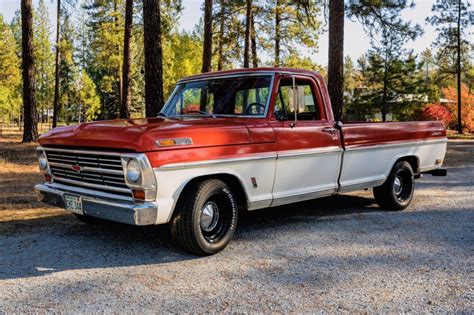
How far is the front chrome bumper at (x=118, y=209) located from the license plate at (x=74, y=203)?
0.17 ft

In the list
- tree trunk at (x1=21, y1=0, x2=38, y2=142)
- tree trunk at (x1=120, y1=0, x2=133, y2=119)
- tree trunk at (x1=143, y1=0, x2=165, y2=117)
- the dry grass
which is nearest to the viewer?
the dry grass

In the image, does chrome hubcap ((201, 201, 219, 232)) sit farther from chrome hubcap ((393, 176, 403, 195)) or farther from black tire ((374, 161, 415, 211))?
chrome hubcap ((393, 176, 403, 195))

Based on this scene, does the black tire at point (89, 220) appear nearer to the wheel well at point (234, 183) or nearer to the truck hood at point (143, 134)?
the truck hood at point (143, 134)

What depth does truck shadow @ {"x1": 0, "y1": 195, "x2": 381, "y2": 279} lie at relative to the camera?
4374 mm

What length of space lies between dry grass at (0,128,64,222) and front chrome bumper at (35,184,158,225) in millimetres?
2090

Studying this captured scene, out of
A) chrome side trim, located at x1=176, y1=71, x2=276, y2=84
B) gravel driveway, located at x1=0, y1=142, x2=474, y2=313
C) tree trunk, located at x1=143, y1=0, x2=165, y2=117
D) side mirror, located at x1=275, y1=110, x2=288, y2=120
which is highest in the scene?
tree trunk, located at x1=143, y1=0, x2=165, y2=117

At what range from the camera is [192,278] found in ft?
13.1

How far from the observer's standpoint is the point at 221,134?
15.3 ft

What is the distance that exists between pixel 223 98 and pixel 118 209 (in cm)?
214

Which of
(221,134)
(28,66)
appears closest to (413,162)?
(221,134)

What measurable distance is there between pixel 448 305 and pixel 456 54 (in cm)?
4018

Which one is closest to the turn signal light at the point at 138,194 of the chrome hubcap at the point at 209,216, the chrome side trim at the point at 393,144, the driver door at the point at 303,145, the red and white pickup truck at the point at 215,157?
the red and white pickup truck at the point at 215,157

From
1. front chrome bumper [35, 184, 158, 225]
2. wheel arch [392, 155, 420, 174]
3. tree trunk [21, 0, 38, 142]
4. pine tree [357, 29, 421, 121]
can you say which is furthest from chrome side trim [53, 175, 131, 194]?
pine tree [357, 29, 421, 121]

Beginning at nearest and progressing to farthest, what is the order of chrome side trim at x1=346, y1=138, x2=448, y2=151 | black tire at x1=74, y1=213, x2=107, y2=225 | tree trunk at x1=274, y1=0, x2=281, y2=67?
black tire at x1=74, y1=213, x2=107, y2=225 < chrome side trim at x1=346, y1=138, x2=448, y2=151 < tree trunk at x1=274, y1=0, x2=281, y2=67
